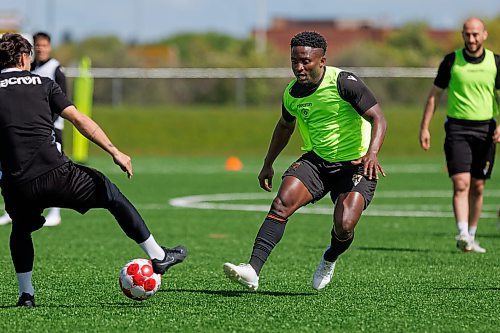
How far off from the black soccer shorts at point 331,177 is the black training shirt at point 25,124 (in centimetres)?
195

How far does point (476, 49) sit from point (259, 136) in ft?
79.8

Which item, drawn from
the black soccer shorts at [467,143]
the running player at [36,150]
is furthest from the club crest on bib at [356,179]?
the black soccer shorts at [467,143]

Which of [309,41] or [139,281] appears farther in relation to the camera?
[309,41]

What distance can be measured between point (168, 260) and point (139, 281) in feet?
0.95

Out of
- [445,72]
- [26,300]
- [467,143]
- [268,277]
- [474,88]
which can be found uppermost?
[445,72]

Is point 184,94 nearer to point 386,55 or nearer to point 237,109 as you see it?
point 237,109

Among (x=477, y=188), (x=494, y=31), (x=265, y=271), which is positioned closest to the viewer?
(x=265, y=271)

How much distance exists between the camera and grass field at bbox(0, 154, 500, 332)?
720cm

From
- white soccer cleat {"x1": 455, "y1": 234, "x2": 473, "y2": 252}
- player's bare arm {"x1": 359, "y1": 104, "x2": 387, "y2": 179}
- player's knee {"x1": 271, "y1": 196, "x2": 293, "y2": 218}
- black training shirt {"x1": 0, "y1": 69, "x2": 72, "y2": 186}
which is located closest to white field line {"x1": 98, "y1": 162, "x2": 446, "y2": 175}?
white soccer cleat {"x1": 455, "y1": 234, "x2": 473, "y2": 252}

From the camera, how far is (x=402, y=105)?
41625 millimetres

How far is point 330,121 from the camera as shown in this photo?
8.46 metres

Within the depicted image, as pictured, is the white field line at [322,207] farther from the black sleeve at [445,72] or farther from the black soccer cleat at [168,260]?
the black soccer cleat at [168,260]

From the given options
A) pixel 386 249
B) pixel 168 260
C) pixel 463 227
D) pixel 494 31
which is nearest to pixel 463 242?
pixel 463 227

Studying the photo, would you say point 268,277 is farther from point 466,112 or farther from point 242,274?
point 466,112
